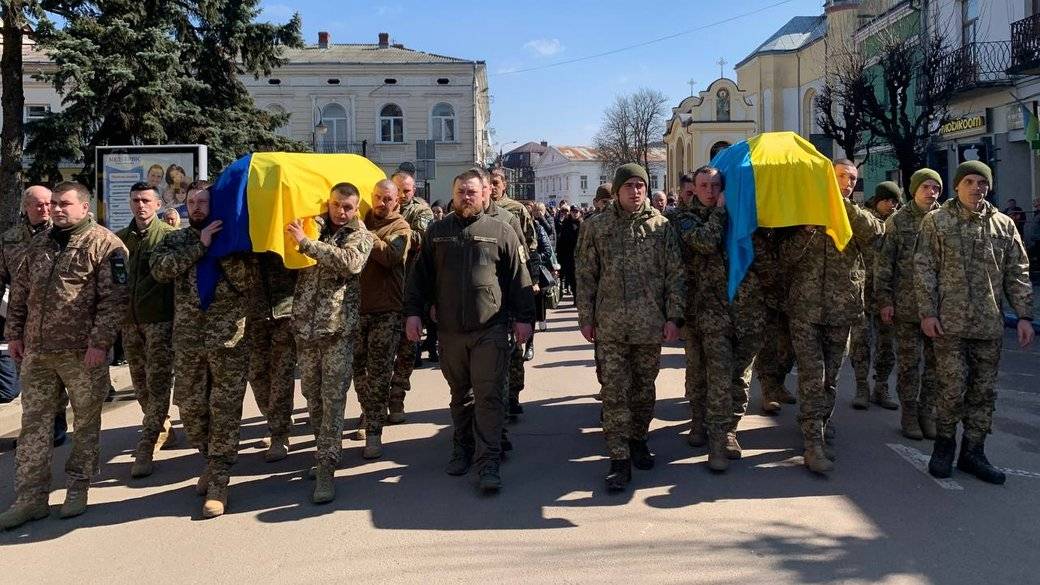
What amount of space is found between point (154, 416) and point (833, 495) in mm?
4721

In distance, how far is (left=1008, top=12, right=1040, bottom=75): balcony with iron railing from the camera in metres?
16.7

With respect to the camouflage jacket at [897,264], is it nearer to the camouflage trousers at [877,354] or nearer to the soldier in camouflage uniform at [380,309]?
the camouflage trousers at [877,354]

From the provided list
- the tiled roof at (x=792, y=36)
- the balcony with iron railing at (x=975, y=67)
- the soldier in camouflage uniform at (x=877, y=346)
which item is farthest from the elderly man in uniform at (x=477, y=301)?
the tiled roof at (x=792, y=36)

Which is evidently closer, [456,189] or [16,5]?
[456,189]

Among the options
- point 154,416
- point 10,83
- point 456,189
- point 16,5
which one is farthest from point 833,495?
point 10,83

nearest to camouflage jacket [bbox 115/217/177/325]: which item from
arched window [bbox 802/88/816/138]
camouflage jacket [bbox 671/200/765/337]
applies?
camouflage jacket [bbox 671/200/765/337]

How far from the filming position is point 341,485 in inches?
210

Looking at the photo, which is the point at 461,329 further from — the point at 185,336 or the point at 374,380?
the point at 185,336

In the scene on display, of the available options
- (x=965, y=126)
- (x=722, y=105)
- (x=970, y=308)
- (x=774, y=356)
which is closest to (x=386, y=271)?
(x=774, y=356)

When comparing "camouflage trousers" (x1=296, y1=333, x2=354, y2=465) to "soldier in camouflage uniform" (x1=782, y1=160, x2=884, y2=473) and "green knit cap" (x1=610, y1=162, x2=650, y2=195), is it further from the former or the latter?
"soldier in camouflage uniform" (x1=782, y1=160, x2=884, y2=473)

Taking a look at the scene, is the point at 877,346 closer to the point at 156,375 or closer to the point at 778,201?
the point at 778,201

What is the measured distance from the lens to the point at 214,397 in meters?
5.03

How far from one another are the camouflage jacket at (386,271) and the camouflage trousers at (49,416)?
1869 mm

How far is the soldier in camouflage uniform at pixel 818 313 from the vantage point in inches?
214
